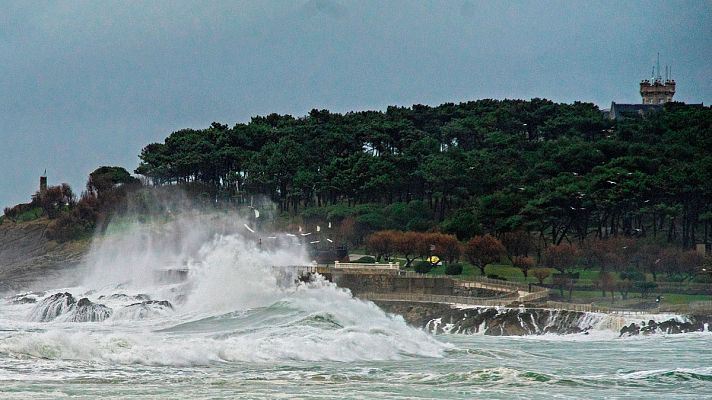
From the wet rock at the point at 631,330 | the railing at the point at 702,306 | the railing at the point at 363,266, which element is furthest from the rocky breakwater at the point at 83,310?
the railing at the point at 702,306

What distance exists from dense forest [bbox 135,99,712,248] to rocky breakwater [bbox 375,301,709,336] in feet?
57.5

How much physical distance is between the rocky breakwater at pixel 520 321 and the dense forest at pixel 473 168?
17.5m

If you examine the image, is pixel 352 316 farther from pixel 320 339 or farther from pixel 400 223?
pixel 400 223

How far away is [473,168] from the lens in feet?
292

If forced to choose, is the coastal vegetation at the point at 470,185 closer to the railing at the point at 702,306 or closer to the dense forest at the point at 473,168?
the dense forest at the point at 473,168

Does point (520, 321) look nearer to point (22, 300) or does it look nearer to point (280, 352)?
point (280, 352)

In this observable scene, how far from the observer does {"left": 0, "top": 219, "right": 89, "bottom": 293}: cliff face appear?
282 feet

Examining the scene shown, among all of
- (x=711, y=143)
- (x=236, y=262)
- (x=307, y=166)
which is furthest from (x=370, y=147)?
(x=236, y=262)

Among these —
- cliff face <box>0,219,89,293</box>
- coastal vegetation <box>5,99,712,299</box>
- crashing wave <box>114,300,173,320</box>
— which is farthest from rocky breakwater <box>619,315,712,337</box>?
cliff face <box>0,219,89,293</box>

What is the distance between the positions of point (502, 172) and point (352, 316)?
36.3 metres

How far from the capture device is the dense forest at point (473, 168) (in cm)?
7775

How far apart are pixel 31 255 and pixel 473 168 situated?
108ft

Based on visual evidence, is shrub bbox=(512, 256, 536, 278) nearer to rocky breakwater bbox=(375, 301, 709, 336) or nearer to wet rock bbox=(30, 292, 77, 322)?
rocky breakwater bbox=(375, 301, 709, 336)

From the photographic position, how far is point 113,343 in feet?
145
